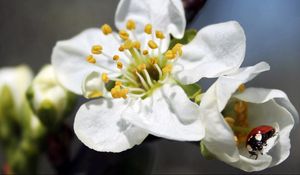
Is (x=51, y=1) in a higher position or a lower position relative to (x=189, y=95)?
lower

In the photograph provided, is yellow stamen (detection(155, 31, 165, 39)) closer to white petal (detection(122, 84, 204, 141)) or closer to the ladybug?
white petal (detection(122, 84, 204, 141))

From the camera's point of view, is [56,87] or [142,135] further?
[56,87]

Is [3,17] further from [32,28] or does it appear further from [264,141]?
[264,141]

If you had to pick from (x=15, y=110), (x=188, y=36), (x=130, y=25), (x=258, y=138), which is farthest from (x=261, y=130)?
(x=15, y=110)

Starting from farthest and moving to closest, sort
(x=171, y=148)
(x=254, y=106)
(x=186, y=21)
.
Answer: (x=171, y=148) → (x=186, y=21) → (x=254, y=106)

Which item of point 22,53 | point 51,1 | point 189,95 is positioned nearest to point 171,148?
point 22,53

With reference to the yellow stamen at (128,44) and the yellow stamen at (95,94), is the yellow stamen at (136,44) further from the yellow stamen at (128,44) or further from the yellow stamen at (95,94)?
the yellow stamen at (95,94)

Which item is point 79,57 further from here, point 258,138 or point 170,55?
point 258,138

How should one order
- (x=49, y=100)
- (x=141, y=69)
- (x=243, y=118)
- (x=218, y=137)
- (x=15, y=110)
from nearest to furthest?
(x=218, y=137) < (x=243, y=118) < (x=141, y=69) < (x=49, y=100) < (x=15, y=110)
